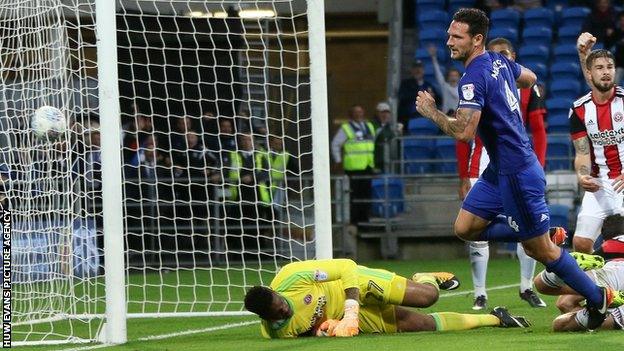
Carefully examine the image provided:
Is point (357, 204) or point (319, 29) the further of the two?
point (357, 204)

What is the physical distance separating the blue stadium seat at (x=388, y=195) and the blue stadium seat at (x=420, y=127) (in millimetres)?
1716

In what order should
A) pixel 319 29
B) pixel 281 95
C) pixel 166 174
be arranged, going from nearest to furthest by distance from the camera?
pixel 319 29
pixel 281 95
pixel 166 174

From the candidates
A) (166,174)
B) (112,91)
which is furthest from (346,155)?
(112,91)

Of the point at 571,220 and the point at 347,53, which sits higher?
the point at 347,53

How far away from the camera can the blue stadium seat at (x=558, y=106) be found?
65.7ft

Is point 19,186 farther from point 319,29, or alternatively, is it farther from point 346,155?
point 346,155

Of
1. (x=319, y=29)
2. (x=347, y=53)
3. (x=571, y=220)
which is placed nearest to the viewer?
(x=319, y=29)

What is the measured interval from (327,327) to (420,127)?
1149 cm

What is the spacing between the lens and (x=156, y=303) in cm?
1202

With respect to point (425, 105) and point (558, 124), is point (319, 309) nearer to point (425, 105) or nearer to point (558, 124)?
point (425, 105)

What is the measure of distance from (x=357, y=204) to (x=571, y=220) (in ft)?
9.46

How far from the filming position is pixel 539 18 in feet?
72.2

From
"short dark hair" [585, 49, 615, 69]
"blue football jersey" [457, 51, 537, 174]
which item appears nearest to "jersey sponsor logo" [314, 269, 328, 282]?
"blue football jersey" [457, 51, 537, 174]

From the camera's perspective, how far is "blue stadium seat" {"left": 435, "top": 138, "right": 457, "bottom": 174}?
19031mm
